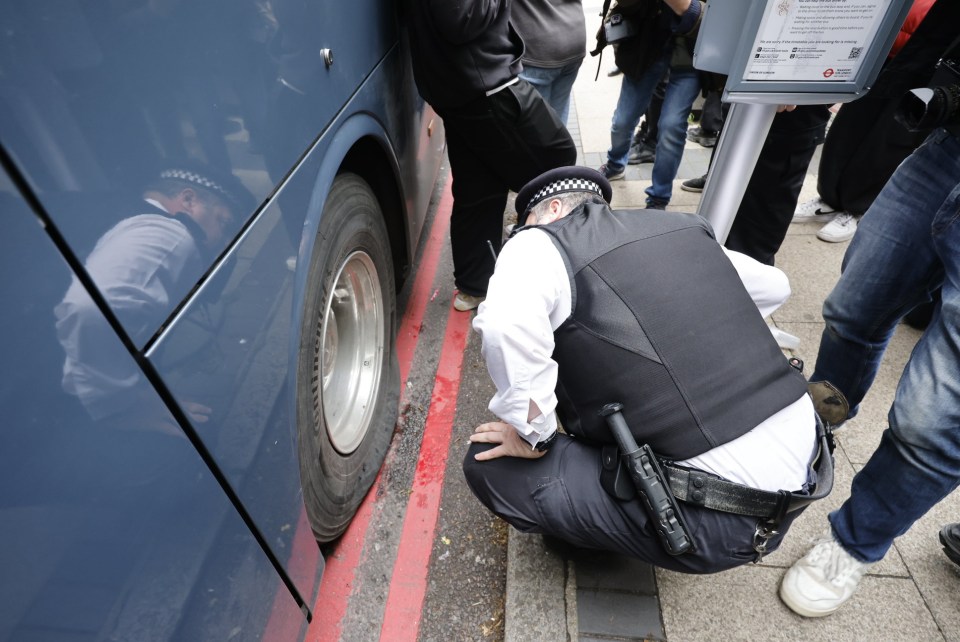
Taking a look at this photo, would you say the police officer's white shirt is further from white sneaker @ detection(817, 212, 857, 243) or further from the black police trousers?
white sneaker @ detection(817, 212, 857, 243)

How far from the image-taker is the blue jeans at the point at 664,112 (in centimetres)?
319

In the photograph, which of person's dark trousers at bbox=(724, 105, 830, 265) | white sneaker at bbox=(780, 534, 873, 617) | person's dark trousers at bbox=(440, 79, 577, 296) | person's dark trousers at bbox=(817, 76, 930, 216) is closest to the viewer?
white sneaker at bbox=(780, 534, 873, 617)

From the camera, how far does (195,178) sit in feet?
2.93

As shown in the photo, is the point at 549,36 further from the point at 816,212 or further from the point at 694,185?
the point at 816,212

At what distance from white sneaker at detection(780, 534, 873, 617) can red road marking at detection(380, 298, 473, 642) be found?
1.19 meters

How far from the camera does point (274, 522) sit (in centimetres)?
119

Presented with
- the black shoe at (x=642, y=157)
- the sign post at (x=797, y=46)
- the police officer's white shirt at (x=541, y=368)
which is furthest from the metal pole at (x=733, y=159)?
the black shoe at (x=642, y=157)

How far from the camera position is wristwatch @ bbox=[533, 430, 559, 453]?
1502 millimetres

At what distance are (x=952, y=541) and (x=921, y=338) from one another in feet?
2.75

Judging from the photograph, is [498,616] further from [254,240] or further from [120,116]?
[120,116]

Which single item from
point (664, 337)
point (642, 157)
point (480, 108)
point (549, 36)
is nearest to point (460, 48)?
point (480, 108)

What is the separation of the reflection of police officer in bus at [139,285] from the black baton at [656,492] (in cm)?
96

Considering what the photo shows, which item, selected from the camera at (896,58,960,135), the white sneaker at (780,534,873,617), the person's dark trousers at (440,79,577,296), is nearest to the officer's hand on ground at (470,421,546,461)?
the white sneaker at (780,534,873,617)

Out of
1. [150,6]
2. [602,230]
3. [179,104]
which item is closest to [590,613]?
[602,230]
